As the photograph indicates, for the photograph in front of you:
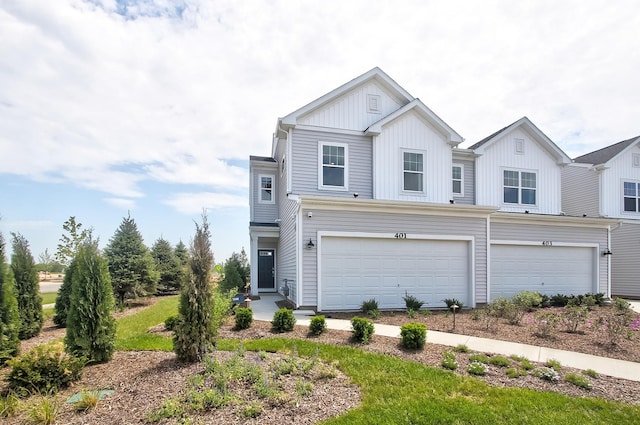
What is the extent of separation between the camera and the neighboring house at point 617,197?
56.9 feet

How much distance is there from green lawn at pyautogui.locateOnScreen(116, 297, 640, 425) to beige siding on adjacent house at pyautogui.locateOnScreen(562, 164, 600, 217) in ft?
57.3

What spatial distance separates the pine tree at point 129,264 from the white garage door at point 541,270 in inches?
565

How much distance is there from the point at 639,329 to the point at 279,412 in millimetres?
10123

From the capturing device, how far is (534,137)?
15977 millimetres

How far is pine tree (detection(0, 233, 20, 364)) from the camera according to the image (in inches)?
231

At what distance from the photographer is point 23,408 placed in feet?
13.8

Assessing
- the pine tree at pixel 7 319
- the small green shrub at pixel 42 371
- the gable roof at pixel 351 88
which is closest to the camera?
the small green shrub at pixel 42 371

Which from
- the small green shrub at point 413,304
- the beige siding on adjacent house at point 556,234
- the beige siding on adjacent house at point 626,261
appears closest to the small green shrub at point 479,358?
the small green shrub at point 413,304

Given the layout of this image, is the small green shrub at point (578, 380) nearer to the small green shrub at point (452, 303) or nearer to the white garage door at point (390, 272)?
the small green shrub at point (452, 303)

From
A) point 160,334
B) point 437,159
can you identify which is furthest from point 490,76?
point 160,334

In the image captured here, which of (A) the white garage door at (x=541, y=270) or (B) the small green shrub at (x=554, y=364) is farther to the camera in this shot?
(A) the white garage door at (x=541, y=270)

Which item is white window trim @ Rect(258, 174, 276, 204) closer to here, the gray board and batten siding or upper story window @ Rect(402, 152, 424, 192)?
the gray board and batten siding

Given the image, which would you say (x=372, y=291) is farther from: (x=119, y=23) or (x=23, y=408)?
(x=119, y=23)

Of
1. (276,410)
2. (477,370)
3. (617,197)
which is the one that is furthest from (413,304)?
(617,197)
